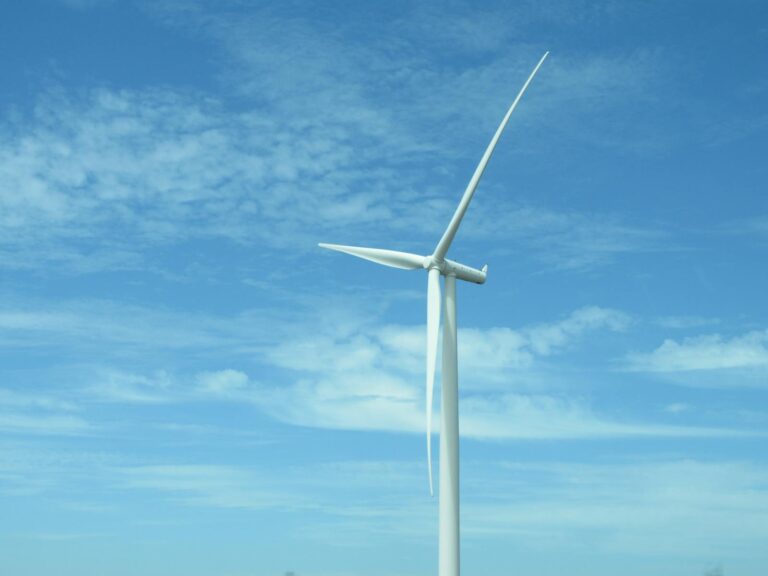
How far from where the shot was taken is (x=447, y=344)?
181 ft

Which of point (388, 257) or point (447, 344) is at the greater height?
point (388, 257)

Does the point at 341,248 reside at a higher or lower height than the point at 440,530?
higher

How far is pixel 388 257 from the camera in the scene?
194 feet

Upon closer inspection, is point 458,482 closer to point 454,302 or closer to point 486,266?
point 454,302

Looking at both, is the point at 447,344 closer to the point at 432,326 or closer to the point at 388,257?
the point at 432,326

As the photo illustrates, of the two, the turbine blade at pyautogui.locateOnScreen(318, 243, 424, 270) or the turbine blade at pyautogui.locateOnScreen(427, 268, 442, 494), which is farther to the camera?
the turbine blade at pyautogui.locateOnScreen(318, 243, 424, 270)

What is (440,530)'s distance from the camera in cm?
5288

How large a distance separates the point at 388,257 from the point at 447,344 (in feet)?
22.2

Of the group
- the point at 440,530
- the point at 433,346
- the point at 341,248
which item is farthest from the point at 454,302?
the point at 440,530

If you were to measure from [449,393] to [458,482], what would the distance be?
458 centimetres

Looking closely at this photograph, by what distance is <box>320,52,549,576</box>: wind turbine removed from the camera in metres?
52.4

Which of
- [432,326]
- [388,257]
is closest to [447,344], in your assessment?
[432,326]

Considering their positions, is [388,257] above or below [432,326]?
above

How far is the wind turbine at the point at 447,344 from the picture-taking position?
5241 centimetres
